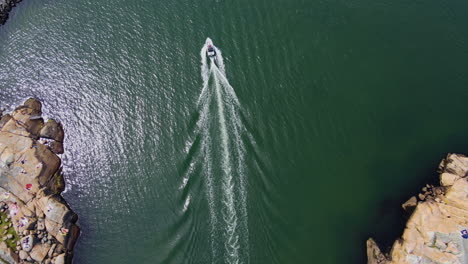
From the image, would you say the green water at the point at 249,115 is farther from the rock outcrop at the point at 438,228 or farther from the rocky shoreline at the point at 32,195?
the rock outcrop at the point at 438,228

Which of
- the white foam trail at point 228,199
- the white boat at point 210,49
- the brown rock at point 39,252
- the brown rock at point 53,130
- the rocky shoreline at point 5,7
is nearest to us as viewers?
the white foam trail at point 228,199

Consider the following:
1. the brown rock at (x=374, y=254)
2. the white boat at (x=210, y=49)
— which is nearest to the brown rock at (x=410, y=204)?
the brown rock at (x=374, y=254)

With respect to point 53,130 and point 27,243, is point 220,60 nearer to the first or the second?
point 53,130

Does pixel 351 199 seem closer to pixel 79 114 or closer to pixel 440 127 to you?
pixel 440 127

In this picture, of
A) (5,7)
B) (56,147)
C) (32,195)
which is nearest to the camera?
(32,195)

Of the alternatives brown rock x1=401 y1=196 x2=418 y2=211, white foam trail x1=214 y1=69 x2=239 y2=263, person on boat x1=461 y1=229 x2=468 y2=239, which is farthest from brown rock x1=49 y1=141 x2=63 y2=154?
person on boat x1=461 y1=229 x2=468 y2=239

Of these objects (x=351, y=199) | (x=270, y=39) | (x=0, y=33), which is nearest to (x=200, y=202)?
(x=351, y=199)

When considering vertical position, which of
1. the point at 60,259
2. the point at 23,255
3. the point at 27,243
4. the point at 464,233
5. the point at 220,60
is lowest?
the point at 464,233

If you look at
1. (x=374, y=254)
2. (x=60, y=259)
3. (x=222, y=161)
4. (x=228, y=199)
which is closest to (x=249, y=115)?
(x=222, y=161)
